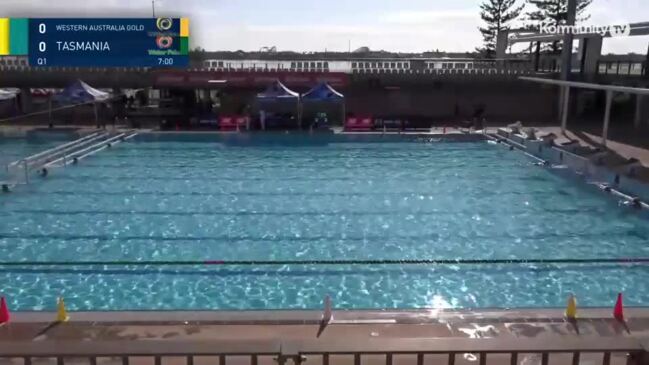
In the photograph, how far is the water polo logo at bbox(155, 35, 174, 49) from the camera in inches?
1153

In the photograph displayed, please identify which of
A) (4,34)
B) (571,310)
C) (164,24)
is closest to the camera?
(571,310)

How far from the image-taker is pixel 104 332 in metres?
6.82

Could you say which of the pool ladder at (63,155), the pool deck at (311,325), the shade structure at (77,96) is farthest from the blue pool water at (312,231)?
the shade structure at (77,96)

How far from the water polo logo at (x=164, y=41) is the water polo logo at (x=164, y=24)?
423mm

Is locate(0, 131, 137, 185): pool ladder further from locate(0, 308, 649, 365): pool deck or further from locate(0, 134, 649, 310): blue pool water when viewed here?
locate(0, 308, 649, 365): pool deck

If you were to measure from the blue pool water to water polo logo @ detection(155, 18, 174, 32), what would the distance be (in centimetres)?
1058

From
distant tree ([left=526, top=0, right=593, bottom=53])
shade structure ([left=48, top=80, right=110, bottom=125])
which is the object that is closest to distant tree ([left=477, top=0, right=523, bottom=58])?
distant tree ([left=526, top=0, right=593, bottom=53])

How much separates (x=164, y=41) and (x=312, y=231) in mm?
20615

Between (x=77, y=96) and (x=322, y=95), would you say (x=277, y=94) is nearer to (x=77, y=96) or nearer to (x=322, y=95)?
(x=322, y=95)

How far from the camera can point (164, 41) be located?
96.6 feet

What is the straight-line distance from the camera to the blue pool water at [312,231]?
9297mm
